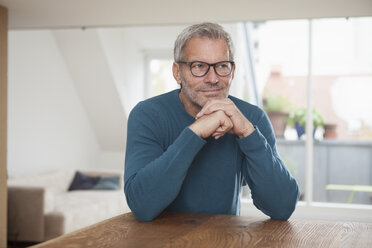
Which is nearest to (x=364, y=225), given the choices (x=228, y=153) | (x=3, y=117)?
(x=228, y=153)

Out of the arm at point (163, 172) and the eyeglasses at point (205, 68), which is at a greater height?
the eyeglasses at point (205, 68)

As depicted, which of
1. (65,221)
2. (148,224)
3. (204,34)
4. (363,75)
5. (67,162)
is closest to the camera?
(148,224)

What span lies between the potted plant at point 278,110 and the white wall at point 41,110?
9.48 ft

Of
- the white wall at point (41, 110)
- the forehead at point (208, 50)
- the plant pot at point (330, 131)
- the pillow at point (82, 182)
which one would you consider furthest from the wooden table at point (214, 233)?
the plant pot at point (330, 131)

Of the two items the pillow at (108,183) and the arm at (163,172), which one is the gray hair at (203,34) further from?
the pillow at (108,183)

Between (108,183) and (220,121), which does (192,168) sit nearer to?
(220,121)

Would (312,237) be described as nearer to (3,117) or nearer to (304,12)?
(304,12)

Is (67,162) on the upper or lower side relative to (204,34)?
lower

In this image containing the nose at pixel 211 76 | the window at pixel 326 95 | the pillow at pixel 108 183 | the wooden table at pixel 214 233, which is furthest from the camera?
the window at pixel 326 95

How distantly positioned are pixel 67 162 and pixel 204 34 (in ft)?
19.0

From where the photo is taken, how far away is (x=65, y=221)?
4.64 m

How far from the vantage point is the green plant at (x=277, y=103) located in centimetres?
705

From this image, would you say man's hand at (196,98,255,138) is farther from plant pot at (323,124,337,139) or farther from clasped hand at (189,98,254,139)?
plant pot at (323,124,337,139)

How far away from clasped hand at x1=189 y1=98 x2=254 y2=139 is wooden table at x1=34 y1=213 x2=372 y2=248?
0.86 ft
